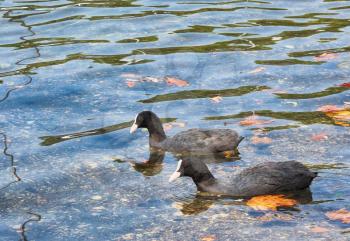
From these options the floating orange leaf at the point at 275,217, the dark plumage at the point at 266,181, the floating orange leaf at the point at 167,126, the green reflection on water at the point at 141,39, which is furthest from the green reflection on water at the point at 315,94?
the green reflection on water at the point at 141,39

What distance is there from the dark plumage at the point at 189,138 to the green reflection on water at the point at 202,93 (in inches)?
60.1

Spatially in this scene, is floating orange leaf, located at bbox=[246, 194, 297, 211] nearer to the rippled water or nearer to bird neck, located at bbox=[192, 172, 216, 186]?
the rippled water

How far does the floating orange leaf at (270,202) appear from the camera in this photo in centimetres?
970

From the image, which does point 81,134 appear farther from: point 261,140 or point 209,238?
point 209,238

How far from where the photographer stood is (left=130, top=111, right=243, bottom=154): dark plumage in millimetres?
11273

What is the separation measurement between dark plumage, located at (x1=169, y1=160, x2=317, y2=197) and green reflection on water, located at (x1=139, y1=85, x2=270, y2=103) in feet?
11.9

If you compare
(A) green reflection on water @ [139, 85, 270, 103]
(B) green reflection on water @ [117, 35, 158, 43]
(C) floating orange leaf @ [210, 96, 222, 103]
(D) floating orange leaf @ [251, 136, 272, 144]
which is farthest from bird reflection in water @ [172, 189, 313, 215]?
(B) green reflection on water @ [117, 35, 158, 43]

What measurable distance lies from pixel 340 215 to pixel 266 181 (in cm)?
106

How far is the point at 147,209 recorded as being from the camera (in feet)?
32.0

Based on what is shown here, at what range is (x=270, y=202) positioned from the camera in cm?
983

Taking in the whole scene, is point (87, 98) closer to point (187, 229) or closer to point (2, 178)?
point (2, 178)

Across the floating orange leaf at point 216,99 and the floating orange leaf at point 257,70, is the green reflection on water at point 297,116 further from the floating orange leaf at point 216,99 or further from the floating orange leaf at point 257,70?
the floating orange leaf at point 257,70

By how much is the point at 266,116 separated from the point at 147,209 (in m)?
3.45

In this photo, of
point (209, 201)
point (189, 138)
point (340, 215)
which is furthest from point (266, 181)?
point (189, 138)
